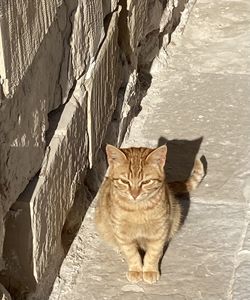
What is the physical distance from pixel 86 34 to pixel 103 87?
42 cm

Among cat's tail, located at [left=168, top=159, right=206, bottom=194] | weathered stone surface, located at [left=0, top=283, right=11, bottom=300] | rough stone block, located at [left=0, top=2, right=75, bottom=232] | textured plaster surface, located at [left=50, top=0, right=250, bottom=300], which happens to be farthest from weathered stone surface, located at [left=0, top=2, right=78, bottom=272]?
cat's tail, located at [left=168, top=159, right=206, bottom=194]

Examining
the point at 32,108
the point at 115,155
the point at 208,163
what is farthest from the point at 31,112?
the point at 208,163

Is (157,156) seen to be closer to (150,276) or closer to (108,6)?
(150,276)

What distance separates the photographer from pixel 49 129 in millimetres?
3545

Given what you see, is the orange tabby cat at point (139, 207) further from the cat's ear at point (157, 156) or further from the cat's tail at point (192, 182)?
the cat's tail at point (192, 182)

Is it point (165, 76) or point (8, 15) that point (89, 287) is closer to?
point (8, 15)

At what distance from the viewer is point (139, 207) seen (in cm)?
380

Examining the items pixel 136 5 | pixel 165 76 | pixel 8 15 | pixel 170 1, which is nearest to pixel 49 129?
pixel 8 15

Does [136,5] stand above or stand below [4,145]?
below

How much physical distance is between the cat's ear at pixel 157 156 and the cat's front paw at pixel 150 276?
1.41ft

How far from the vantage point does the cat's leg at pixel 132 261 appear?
3.79 meters

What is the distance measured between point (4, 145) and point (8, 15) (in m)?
0.39

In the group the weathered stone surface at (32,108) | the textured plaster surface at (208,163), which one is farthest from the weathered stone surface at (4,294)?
the textured plaster surface at (208,163)

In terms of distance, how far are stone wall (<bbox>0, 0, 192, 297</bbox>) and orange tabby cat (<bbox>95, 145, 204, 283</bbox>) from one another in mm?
182
